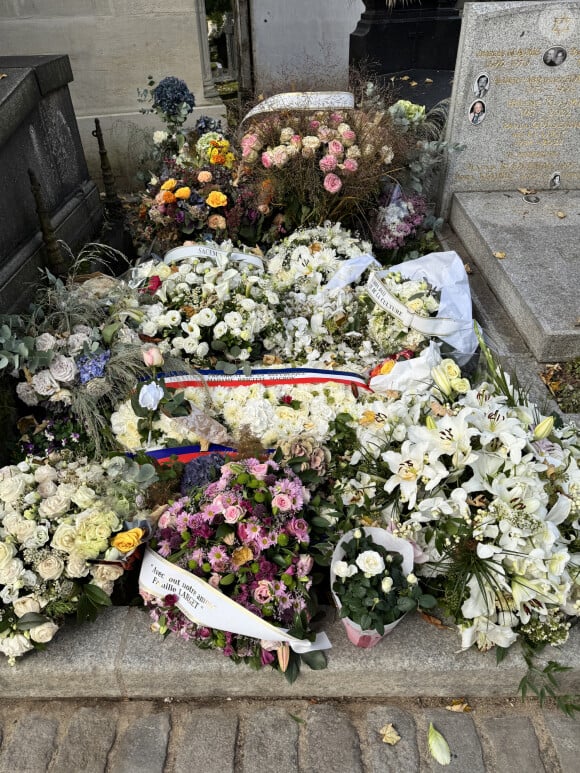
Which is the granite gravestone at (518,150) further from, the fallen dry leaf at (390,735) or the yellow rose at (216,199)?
the fallen dry leaf at (390,735)

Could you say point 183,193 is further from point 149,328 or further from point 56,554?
point 56,554

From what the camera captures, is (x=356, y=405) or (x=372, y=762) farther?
(x=356, y=405)

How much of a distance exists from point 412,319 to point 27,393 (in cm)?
197

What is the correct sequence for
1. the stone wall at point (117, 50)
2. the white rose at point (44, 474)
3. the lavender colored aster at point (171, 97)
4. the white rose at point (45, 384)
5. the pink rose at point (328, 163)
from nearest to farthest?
the white rose at point (44, 474) → the white rose at point (45, 384) → the pink rose at point (328, 163) → the lavender colored aster at point (171, 97) → the stone wall at point (117, 50)

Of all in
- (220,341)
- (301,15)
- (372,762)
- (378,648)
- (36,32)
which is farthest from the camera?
(301,15)

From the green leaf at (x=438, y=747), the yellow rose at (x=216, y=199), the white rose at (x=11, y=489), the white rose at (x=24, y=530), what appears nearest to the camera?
the green leaf at (x=438, y=747)

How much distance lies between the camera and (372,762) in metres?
1.99

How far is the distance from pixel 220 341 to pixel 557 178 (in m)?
3.41


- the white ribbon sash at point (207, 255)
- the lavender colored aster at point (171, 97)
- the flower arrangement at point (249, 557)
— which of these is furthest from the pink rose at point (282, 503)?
the lavender colored aster at point (171, 97)

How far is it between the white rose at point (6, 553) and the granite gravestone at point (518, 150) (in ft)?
9.48

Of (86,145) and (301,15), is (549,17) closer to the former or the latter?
(86,145)

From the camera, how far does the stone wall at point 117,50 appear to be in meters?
5.78

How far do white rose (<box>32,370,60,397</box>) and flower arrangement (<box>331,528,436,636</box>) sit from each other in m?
1.58

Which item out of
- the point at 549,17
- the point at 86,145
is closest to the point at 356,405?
the point at 549,17
